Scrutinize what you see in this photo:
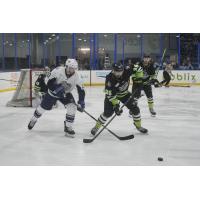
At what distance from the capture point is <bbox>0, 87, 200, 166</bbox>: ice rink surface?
11.2ft

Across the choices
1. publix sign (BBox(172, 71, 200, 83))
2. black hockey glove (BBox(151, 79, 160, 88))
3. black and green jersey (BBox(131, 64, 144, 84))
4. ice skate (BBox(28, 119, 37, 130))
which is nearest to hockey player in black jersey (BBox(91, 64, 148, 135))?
black and green jersey (BBox(131, 64, 144, 84))

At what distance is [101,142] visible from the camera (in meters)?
4.13

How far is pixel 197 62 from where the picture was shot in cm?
1345

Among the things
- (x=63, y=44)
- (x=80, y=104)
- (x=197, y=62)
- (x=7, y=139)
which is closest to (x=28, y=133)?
(x=7, y=139)

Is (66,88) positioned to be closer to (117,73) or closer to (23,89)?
(117,73)

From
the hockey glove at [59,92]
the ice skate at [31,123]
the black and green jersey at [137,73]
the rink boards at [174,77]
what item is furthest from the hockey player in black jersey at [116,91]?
the rink boards at [174,77]

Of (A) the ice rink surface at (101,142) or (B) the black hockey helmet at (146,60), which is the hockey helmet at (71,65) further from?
(B) the black hockey helmet at (146,60)

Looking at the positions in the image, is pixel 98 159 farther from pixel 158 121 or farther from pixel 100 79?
pixel 100 79

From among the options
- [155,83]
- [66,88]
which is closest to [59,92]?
[66,88]

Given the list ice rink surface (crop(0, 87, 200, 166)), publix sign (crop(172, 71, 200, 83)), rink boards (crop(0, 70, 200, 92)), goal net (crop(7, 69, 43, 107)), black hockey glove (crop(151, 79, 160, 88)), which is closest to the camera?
ice rink surface (crop(0, 87, 200, 166))

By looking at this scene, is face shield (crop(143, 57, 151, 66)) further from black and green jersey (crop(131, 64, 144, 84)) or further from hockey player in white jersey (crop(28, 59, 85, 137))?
hockey player in white jersey (crop(28, 59, 85, 137))

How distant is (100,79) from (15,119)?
24.5 feet

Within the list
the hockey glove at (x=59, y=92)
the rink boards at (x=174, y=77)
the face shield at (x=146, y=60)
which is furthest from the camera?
the rink boards at (x=174, y=77)

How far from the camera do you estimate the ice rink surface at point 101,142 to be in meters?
3.42
